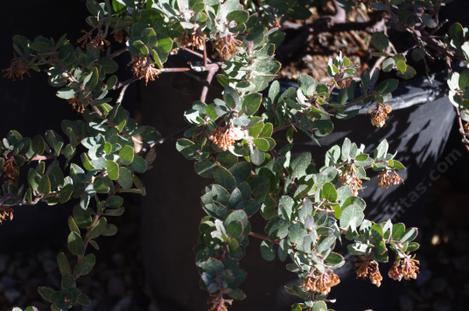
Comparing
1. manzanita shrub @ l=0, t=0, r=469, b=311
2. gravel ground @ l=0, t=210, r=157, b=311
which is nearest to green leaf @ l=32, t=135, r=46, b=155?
manzanita shrub @ l=0, t=0, r=469, b=311

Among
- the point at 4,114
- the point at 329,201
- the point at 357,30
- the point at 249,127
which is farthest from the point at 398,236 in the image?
the point at 4,114

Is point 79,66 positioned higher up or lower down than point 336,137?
higher up

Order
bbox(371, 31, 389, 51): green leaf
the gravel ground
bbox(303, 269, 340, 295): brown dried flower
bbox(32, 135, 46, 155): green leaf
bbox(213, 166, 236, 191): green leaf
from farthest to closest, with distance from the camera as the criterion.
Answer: the gravel ground < bbox(371, 31, 389, 51): green leaf < bbox(32, 135, 46, 155): green leaf < bbox(213, 166, 236, 191): green leaf < bbox(303, 269, 340, 295): brown dried flower

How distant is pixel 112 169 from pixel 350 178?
355 millimetres

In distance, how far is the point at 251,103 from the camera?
43.3 inches

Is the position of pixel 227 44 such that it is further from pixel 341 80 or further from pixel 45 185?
pixel 45 185

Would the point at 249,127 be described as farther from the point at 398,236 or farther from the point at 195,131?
the point at 398,236

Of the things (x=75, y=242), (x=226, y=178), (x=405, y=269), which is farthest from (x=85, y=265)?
(x=405, y=269)

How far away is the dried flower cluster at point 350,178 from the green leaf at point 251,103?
0.59 feet

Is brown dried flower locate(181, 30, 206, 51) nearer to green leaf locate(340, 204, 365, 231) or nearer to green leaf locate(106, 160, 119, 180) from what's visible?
green leaf locate(106, 160, 119, 180)

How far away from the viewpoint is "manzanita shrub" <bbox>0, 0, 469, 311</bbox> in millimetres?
1052

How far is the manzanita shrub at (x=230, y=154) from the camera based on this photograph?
1.05 metres

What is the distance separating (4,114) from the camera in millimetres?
1759

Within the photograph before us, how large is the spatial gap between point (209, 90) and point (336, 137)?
241 mm
